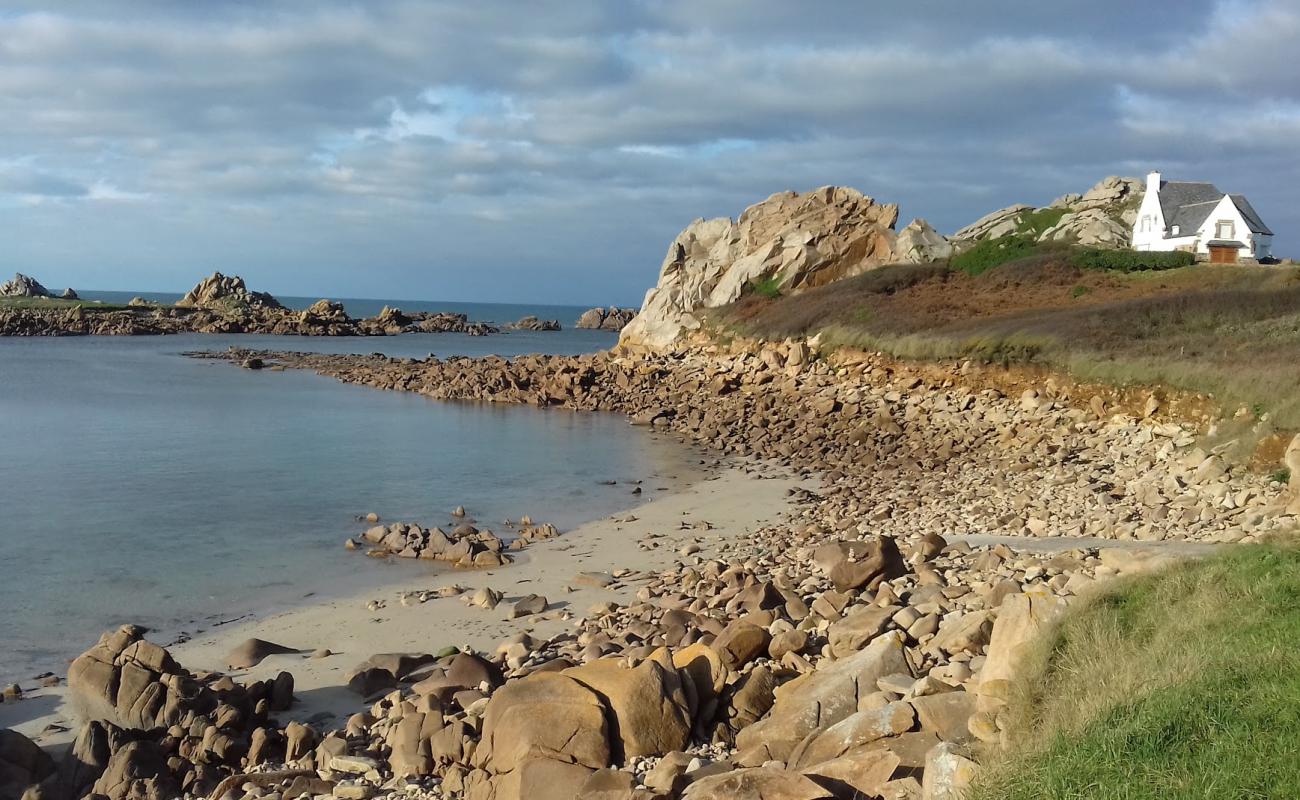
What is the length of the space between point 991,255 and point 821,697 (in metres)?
37.7

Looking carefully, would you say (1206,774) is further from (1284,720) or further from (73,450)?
(73,450)

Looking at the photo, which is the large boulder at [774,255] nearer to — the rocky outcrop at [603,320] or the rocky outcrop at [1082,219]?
the rocky outcrop at [1082,219]

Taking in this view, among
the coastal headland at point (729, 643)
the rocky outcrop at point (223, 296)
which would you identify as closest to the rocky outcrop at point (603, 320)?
the rocky outcrop at point (223, 296)

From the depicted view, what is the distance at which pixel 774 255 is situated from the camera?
150ft

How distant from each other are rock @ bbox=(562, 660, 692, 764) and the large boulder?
3699cm

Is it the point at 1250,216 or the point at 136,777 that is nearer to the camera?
the point at 136,777

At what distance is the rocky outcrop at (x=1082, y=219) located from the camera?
185 feet

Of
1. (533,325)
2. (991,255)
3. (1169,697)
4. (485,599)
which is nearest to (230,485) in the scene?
(485,599)

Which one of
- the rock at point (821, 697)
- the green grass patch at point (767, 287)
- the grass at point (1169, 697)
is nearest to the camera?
the grass at point (1169, 697)

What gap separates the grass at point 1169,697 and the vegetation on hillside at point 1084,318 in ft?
30.2

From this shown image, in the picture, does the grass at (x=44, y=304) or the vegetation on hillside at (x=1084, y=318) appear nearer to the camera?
the vegetation on hillside at (x=1084, y=318)

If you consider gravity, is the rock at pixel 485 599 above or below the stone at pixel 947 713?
below

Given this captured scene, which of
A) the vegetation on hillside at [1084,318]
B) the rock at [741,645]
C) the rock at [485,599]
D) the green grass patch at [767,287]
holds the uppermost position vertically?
the green grass patch at [767,287]

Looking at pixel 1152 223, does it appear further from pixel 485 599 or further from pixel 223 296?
pixel 223 296
